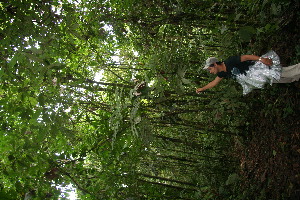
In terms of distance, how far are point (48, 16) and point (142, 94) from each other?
4.97ft

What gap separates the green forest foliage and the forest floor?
1.09 feet

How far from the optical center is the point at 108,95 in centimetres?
505

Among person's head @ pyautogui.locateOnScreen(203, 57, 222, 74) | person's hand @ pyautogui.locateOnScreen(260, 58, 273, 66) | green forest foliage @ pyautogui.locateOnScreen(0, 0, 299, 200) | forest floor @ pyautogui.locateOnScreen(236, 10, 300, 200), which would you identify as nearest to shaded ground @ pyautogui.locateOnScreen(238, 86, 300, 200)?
forest floor @ pyautogui.locateOnScreen(236, 10, 300, 200)

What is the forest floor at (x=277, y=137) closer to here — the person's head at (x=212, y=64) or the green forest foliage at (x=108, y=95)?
the green forest foliage at (x=108, y=95)

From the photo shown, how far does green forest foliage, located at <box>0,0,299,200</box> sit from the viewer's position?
2.65 metres

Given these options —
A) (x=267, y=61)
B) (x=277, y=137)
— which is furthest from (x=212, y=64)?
(x=277, y=137)

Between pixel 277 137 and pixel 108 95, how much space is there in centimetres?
337

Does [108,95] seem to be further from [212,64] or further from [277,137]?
[277,137]

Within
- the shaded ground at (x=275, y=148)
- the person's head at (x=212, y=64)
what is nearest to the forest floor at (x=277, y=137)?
the shaded ground at (x=275, y=148)

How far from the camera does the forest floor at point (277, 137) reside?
13.1 ft

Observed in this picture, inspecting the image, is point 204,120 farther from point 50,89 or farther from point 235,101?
point 50,89

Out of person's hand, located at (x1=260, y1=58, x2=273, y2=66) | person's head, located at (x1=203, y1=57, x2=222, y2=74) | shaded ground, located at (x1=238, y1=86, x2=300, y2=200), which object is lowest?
shaded ground, located at (x1=238, y1=86, x2=300, y2=200)

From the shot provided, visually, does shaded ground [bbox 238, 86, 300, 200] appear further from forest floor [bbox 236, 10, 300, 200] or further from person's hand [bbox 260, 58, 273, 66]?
person's hand [bbox 260, 58, 273, 66]

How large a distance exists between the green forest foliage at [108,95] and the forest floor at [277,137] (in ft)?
1.09
